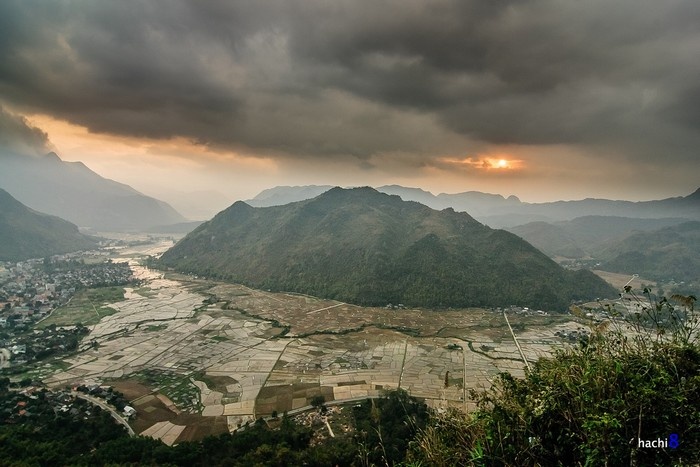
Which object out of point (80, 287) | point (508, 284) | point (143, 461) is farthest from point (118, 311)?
point (508, 284)

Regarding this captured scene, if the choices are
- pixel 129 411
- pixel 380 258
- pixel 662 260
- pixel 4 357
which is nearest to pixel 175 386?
pixel 129 411

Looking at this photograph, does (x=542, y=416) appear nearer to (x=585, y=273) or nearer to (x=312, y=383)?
(x=312, y=383)

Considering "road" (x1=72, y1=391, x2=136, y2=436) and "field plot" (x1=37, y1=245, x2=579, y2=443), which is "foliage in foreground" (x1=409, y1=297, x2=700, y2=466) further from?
"road" (x1=72, y1=391, x2=136, y2=436)

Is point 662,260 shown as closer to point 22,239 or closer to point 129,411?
point 129,411

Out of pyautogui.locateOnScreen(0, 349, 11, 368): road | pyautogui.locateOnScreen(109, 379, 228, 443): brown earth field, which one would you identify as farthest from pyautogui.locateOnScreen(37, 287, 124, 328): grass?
pyautogui.locateOnScreen(109, 379, 228, 443): brown earth field

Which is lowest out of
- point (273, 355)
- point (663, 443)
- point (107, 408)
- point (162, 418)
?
point (162, 418)
